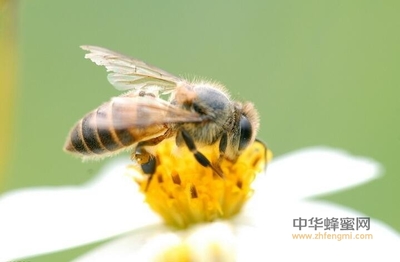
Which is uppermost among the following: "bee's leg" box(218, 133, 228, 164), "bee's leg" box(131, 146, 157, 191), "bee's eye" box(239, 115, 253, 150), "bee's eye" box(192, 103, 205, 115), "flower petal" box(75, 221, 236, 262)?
"bee's eye" box(192, 103, 205, 115)

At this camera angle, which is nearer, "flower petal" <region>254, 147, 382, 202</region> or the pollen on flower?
the pollen on flower

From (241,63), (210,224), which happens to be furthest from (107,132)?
(241,63)

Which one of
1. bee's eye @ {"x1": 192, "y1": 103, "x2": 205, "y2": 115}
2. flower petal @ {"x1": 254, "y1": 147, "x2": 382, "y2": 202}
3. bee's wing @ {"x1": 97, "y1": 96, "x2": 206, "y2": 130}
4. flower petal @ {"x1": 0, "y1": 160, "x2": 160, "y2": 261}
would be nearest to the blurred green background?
flower petal @ {"x1": 254, "y1": 147, "x2": 382, "y2": 202}

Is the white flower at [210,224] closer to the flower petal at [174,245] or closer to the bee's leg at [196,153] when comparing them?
the flower petal at [174,245]

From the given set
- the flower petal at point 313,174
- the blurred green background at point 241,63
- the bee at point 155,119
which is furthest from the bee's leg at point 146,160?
the blurred green background at point 241,63

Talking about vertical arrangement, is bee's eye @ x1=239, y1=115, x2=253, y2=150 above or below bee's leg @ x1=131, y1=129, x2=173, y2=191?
above

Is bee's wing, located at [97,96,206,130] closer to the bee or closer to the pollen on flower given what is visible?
the bee

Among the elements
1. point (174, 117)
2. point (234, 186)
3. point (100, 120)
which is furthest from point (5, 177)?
point (234, 186)
